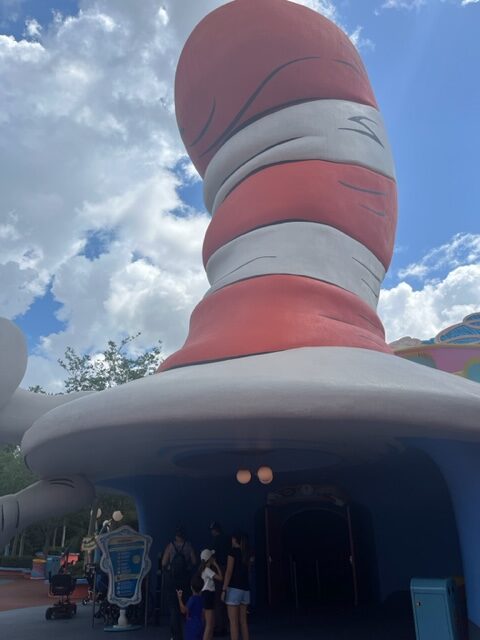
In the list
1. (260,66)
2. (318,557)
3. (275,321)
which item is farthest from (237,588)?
(260,66)

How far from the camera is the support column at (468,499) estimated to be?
245 inches

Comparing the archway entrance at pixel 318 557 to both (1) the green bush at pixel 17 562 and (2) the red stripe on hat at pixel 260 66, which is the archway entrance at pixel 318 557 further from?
(1) the green bush at pixel 17 562

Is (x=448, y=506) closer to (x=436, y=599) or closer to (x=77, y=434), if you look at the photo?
(x=436, y=599)

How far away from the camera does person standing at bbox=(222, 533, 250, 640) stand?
22.2ft

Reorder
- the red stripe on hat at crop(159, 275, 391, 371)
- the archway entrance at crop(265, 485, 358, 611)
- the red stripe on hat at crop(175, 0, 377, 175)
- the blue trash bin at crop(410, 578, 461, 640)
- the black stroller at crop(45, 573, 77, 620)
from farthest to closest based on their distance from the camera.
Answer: the archway entrance at crop(265, 485, 358, 611) → the black stroller at crop(45, 573, 77, 620) → the red stripe on hat at crop(175, 0, 377, 175) → the red stripe on hat at crop(159, 275, 391, 371) → the blue trash bin at crop(410, 578, 461, 640)

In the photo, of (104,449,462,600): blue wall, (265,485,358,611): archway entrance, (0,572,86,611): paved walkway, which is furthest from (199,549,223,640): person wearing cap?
(0,572,86,611): paved walkway

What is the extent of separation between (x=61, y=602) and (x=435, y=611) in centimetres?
725

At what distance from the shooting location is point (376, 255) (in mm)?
9383

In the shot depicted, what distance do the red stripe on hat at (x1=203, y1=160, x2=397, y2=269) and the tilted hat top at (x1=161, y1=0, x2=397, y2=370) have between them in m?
0.02

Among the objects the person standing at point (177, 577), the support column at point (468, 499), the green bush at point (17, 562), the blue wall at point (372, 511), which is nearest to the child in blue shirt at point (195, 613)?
the person standing at point (177, 577)

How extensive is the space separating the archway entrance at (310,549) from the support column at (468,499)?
156 inches

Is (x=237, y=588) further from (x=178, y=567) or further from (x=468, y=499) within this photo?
(x=468, y=499)

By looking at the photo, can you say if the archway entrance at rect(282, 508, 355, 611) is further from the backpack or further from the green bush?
the green bush

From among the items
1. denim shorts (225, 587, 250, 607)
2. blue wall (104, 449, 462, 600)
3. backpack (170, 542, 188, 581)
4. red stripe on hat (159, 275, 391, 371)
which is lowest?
denim shorts (225, 587, 250, 607)
